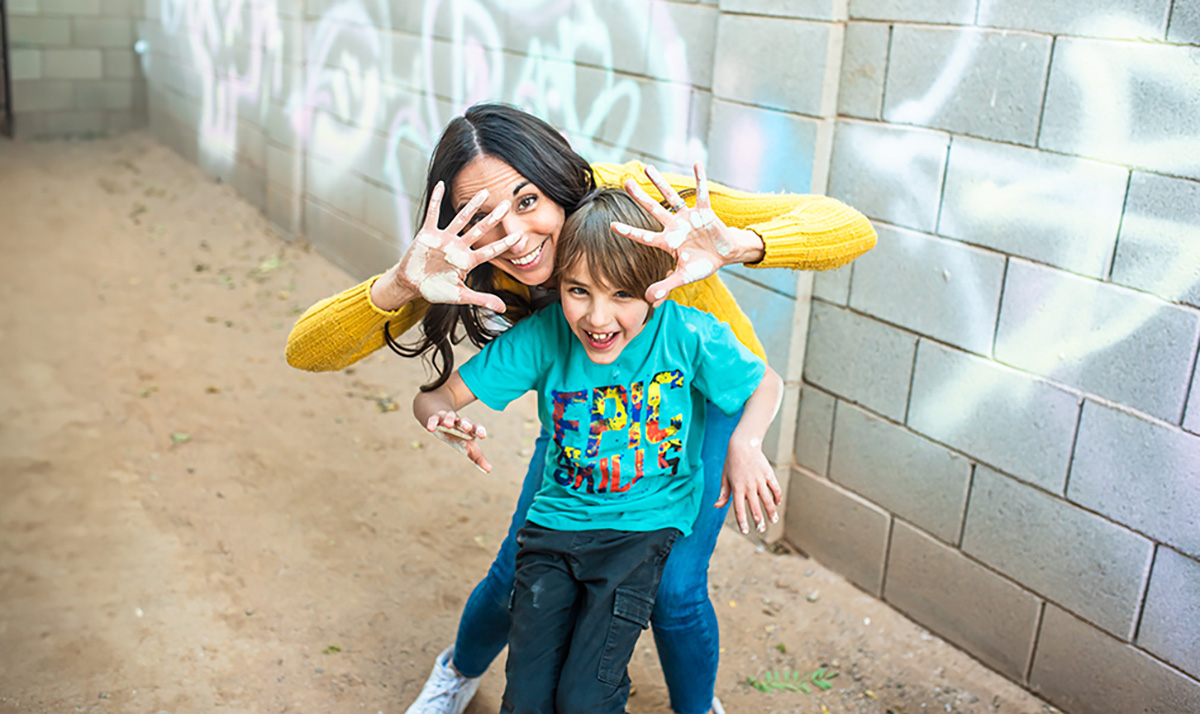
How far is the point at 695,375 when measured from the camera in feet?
6.66

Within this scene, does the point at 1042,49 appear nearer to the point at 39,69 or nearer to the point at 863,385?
the point at 863,385

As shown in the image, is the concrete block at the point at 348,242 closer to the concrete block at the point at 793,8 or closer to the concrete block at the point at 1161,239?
the concrete block at the point at 793,8

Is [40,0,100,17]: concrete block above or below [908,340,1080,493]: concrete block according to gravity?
above

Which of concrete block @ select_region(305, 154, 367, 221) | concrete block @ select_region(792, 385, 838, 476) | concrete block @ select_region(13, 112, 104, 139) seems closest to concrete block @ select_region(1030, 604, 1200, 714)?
concrete block @ select_region(792, 385, 838, 476)

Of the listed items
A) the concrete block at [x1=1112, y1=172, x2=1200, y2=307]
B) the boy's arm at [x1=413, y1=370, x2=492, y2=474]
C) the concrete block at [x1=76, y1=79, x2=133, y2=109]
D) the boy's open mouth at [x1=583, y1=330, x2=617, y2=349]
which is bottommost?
the concrete block at [x1=76, y1=79, x2=133, y2=109]

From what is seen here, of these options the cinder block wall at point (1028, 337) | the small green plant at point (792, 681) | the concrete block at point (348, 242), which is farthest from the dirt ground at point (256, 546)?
the concrete block at point (348, 242)

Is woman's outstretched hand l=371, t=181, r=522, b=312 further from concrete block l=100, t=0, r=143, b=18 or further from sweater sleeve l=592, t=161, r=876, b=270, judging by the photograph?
concrete block l=100, t=0, r=143, b=18

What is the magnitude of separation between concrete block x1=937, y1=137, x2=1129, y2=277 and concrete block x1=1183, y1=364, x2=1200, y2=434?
319 mm

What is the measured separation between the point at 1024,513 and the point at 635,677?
1131 mm

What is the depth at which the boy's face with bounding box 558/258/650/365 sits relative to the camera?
185 cm

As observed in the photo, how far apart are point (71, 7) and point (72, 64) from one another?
1.50 ft

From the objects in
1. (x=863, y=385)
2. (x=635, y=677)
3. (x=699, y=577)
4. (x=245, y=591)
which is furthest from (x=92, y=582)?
(x=863, y=385)

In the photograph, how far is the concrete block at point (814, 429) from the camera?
3.26 metres

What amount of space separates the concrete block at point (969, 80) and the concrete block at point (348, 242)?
127 inches
